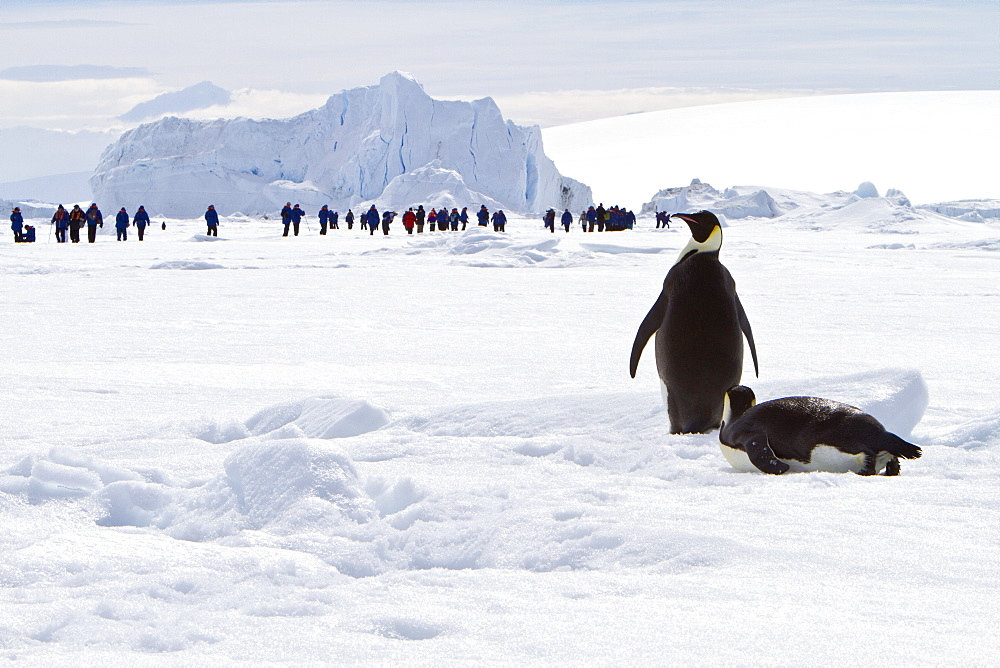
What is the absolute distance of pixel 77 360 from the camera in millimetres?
5797

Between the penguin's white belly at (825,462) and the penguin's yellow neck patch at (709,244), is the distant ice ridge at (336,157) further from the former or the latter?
the penguin's white belly at (825,462)

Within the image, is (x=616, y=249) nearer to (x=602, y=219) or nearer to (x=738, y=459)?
(x=602, y=219)

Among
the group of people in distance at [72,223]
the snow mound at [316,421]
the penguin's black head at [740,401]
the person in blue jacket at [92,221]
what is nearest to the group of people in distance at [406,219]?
the group of people in distance at [72,223]

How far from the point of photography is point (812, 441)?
277cm

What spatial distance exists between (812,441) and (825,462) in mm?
83

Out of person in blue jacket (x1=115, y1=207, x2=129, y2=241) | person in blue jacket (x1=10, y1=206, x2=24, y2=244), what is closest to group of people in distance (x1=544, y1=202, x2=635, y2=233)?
person in blue jacket (x1=115, y1=207, x2=129, y2=241)

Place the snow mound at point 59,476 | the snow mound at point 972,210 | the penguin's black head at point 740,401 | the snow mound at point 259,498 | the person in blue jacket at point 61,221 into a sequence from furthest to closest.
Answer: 1. the snow mound at point 972,210
2. the person in blue jacket at point 61,221
3. the penguin's black head at point 740,401
4. the snow mound at point 59,476
5. the snow mound at point 259,498

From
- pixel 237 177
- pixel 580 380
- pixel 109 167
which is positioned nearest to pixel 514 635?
pixel 580 380

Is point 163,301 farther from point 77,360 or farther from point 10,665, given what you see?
point 10,665

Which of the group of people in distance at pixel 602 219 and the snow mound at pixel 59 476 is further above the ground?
the group of people in distance at pixel 602 219

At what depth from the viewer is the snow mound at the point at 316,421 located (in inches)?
142

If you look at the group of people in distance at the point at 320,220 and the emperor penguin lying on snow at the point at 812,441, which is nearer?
the emperor penguin lying on snow at the point at 812,441

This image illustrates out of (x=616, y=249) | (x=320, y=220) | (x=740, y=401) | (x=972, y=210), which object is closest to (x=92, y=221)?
(x=320, y=220)

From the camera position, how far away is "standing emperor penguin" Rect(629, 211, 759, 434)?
3.52 metres
